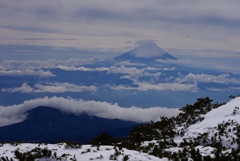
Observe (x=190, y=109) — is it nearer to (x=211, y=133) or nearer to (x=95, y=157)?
(x=211, y=133)

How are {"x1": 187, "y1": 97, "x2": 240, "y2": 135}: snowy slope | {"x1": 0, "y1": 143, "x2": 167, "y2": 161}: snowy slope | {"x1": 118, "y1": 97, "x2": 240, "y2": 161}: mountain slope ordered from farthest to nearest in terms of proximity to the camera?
{"x1": 187, "y1": 97, "x2": 240, "y2": 135}: snowy slope
{"x1": 118, "y1": 97, "x2": 240, "y2": 161}: mountain slope
{"x1": 0, "y1": 143, "x2": 167, "y2": 161}: snowy slope

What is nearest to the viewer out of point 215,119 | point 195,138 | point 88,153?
point 88,153

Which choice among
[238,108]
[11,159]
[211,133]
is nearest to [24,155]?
[11,159]

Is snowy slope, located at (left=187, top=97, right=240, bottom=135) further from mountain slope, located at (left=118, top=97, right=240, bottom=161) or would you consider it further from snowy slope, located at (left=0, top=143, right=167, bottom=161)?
snowy slope, located at (left=0, top=143, right=167, bottom=161)

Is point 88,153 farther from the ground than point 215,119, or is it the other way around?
point 215,119

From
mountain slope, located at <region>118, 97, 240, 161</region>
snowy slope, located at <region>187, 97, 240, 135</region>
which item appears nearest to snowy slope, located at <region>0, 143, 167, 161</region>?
mountain slope, located at <region>118, 97, 240, 161</region>

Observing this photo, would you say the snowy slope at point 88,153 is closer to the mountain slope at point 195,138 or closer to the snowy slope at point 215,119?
the mountain slope at point 195,138

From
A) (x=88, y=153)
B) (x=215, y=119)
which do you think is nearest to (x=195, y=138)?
(x=215, y=119)

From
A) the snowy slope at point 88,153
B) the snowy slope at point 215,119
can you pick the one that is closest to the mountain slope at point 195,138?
the snowy slope at point 215,119

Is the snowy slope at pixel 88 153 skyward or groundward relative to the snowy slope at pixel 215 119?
groundward

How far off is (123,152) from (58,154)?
14.0 feet

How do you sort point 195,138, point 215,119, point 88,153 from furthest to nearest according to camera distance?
point 215,119, point 195,138, point 88,153

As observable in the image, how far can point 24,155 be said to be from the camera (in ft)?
58.0

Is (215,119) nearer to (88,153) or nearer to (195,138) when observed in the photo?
(195,138)
